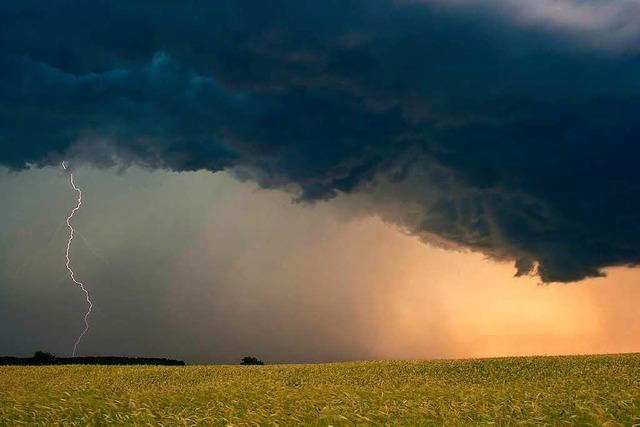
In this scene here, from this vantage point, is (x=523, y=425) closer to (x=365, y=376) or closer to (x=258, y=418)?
(x=258, y=418)

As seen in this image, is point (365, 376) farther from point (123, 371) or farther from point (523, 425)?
point (523, 425)

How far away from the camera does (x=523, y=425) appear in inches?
507

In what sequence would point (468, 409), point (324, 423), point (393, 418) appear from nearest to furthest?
point (324, 423), point (393, 418), point (468, 409)

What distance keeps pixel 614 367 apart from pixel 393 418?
29819 mm

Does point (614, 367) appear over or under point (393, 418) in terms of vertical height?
over

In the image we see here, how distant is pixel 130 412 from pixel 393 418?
6.68 m

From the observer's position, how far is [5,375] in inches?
1858

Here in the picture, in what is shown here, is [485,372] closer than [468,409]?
No

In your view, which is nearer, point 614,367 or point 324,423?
point 324,423

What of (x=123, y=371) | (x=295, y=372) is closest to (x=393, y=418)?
(x=295, y=372)

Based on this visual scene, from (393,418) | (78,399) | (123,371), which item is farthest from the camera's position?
(123,371)

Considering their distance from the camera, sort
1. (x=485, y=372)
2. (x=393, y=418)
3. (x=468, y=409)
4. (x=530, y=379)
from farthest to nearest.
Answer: (x=485, y=372) → (x=530, y=379) → (x=468, y=409) → (x=393, y=418)

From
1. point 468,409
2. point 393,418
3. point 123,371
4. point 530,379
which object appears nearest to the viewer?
point 393,418

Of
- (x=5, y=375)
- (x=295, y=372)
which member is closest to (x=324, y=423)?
(x=295, y=372)
